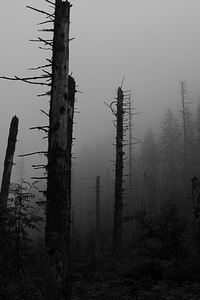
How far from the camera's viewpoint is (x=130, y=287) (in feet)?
27.6

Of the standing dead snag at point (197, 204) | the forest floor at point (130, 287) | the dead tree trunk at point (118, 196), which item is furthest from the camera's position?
the dead tree trunk at point (118, 196)

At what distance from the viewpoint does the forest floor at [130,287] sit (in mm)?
7289

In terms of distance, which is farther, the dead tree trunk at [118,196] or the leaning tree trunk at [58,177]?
the dead tree trunk at [118,196]

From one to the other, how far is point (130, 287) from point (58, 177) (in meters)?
4.42

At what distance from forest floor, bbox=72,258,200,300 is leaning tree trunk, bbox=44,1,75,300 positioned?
962mm

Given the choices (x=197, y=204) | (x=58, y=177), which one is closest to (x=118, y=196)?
(x=197, y=204)

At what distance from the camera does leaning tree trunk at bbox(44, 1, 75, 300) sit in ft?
18.5

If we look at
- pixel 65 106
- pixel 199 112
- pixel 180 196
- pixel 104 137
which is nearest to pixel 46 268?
pixel 65 106

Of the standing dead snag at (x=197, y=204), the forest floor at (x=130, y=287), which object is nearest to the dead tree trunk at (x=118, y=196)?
the forest floor at (x=130, y=287)

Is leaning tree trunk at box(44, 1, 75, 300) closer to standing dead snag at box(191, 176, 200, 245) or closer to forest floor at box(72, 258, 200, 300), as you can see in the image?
forest floor at box(72, 258, 200, 300)

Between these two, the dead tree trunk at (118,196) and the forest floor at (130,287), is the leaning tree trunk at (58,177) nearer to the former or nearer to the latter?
the forest floor at (130,287)

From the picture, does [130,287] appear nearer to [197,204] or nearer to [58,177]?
[58,177]

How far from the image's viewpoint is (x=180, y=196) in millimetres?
40969

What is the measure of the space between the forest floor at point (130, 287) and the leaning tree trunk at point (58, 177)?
37.9 inches
